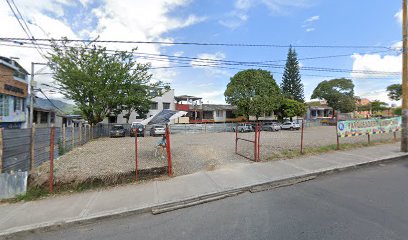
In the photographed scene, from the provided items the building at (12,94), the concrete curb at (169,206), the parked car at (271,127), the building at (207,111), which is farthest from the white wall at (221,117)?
the concrete curb at (169,206)

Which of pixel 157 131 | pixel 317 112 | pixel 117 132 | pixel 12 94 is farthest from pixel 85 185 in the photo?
pixel 317 112

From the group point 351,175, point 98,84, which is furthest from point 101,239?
point 98,84

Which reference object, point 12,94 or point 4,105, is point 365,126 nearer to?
point 4,105

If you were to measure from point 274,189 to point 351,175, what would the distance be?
288 centimetres

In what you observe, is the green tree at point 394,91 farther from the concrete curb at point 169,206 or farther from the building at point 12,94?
the building at point 12,94

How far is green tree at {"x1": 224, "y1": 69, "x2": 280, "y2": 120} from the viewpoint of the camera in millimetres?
31672

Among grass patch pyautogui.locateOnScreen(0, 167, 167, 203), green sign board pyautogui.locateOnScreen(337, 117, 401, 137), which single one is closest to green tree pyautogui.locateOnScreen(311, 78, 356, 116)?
green sign board pyautogui.locateOnScreen(337, 117, 401, 137)

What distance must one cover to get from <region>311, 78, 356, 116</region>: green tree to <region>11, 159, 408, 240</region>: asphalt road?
4971 cm

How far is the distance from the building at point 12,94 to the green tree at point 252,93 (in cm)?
2594

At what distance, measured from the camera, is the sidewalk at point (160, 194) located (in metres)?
3.96

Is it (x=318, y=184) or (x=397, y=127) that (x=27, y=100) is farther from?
(x=397, y=127)

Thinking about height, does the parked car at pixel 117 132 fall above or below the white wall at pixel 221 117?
below

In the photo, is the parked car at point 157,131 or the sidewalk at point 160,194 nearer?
the sidewalk at point 160,194

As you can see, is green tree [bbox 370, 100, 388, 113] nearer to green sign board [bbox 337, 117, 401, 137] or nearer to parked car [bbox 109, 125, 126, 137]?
green sign board [bbox 337, 117, 401, 137]
